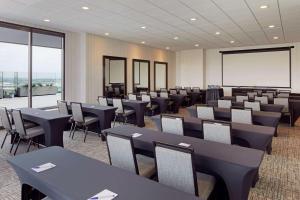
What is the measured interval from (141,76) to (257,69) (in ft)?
20.0

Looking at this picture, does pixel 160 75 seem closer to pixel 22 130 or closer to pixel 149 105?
pixel 149 105

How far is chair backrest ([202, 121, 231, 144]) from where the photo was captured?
10.1ft

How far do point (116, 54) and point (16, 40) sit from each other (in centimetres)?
390

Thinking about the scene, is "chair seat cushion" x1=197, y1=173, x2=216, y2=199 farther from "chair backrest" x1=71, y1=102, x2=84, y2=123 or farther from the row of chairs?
"chair backrest" x1=71, y1=102, x2=84, y2=123

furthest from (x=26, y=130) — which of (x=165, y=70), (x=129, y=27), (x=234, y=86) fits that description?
(x=234, y=86)

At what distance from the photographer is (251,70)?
12.2 m

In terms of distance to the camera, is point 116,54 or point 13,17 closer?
point 13,17

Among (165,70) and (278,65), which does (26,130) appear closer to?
Answer: (165,70)

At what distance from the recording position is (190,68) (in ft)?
45.0

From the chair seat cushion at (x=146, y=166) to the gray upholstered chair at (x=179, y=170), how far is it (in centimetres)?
31

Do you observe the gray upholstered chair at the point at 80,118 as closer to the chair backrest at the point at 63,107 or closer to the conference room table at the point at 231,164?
the chair backrest at the point at 63,107

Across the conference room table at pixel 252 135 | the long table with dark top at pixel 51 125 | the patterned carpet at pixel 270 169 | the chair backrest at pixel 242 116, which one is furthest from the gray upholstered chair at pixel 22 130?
the chair backrest at pixel 242 116

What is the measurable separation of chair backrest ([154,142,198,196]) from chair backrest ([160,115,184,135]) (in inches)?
59.0

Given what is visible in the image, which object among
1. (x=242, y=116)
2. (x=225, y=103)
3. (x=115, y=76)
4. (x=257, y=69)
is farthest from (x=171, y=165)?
(x=257, y=69)
